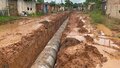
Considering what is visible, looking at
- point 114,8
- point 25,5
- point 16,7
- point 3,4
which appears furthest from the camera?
point 25,5

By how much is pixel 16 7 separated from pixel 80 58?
103 feet

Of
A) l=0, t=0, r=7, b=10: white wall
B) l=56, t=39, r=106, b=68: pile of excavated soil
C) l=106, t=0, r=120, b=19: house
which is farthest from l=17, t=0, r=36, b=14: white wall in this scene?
l=56, t=39, r=106, b=68: pile of excavated soil

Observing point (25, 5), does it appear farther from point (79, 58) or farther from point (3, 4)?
point (79, 58)

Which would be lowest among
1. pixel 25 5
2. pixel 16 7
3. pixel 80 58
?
pixel 80 58

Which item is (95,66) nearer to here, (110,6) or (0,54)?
(0,54)

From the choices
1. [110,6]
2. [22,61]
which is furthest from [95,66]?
[110,6]

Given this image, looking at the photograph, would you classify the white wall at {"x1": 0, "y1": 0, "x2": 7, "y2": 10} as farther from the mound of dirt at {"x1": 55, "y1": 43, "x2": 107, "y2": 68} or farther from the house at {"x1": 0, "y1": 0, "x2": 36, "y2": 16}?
the mound of dirt at {"x1": 55, "y1": 43, "x2": 107, "y2": 68}

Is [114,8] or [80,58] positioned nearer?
[80,58]

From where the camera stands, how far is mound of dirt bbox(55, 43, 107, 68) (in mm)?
8436

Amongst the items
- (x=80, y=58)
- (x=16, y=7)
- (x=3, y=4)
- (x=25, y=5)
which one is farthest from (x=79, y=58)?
(x=25, y=5)

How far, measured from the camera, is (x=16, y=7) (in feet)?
127

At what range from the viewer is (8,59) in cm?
768

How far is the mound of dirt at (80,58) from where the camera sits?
8436 millimetres

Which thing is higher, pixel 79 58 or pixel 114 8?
pixel 114 8
